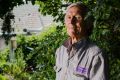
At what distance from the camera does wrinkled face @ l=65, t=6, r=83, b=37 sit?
9.16ft

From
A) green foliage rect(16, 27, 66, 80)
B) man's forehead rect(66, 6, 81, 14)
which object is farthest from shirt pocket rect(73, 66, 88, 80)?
green foliage rect(16, 27, 66, 80)

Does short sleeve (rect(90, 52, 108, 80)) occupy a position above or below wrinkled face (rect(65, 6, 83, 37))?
below

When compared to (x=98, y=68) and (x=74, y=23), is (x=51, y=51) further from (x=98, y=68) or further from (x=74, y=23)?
(x=98, y=68)

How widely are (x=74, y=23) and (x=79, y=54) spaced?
0.69 ft

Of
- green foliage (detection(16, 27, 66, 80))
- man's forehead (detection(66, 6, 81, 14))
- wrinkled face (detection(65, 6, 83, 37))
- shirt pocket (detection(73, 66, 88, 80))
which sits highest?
man's forehead (detection(66, 6, 81, 14))

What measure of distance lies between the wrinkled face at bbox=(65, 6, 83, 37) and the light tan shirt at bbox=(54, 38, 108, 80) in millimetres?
68

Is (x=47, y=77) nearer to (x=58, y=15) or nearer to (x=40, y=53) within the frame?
(x=40, y=53)

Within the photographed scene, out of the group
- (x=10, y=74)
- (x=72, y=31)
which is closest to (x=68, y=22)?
(x=72, y=31)

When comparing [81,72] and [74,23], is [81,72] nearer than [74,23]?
Yes

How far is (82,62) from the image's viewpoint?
272 centimetres

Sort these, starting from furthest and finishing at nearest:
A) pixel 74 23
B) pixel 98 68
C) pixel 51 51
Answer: pixel 51 51 < pixel 74 23 < pixel 98 68

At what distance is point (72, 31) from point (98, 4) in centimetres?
57

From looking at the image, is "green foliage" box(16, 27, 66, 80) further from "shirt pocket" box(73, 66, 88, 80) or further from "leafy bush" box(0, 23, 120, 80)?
"shirt pocket" box(73, 66, 88, 80)

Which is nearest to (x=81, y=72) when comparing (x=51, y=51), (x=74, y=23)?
(x=74, y=23)
